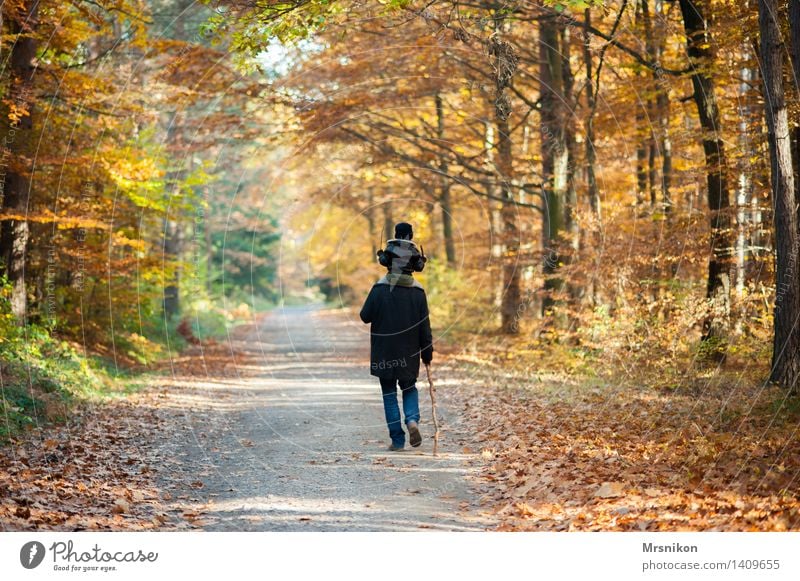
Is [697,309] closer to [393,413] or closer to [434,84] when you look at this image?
[393,413]

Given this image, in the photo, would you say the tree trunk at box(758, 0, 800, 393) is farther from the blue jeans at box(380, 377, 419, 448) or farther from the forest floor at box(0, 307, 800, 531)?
the blue jeans at box(380, 377, 419, 448)

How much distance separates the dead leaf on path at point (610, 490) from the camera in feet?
23.2

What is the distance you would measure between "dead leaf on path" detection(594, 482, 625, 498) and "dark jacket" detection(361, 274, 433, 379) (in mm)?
2795

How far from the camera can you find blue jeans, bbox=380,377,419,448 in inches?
376

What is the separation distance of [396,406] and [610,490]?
119 inches

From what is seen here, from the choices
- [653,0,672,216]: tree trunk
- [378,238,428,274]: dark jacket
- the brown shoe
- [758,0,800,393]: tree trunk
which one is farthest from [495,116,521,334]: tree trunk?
the brown shoe

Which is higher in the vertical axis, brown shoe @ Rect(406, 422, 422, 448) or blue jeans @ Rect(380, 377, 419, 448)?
blue jeans @ Rect(380, 377, 419, 448)

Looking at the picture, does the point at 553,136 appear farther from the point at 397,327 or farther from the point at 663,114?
the point at 397,327

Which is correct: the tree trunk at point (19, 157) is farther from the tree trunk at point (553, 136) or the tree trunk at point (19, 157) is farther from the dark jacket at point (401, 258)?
the tree trunk at point (553, 136)

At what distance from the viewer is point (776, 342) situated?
10203mm

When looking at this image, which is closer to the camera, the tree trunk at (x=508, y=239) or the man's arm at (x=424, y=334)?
the man's arm at (x=424, y=334)

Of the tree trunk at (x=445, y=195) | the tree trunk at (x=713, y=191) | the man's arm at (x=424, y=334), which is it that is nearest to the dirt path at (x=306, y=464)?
the man's arm at (x=424, y=334)
